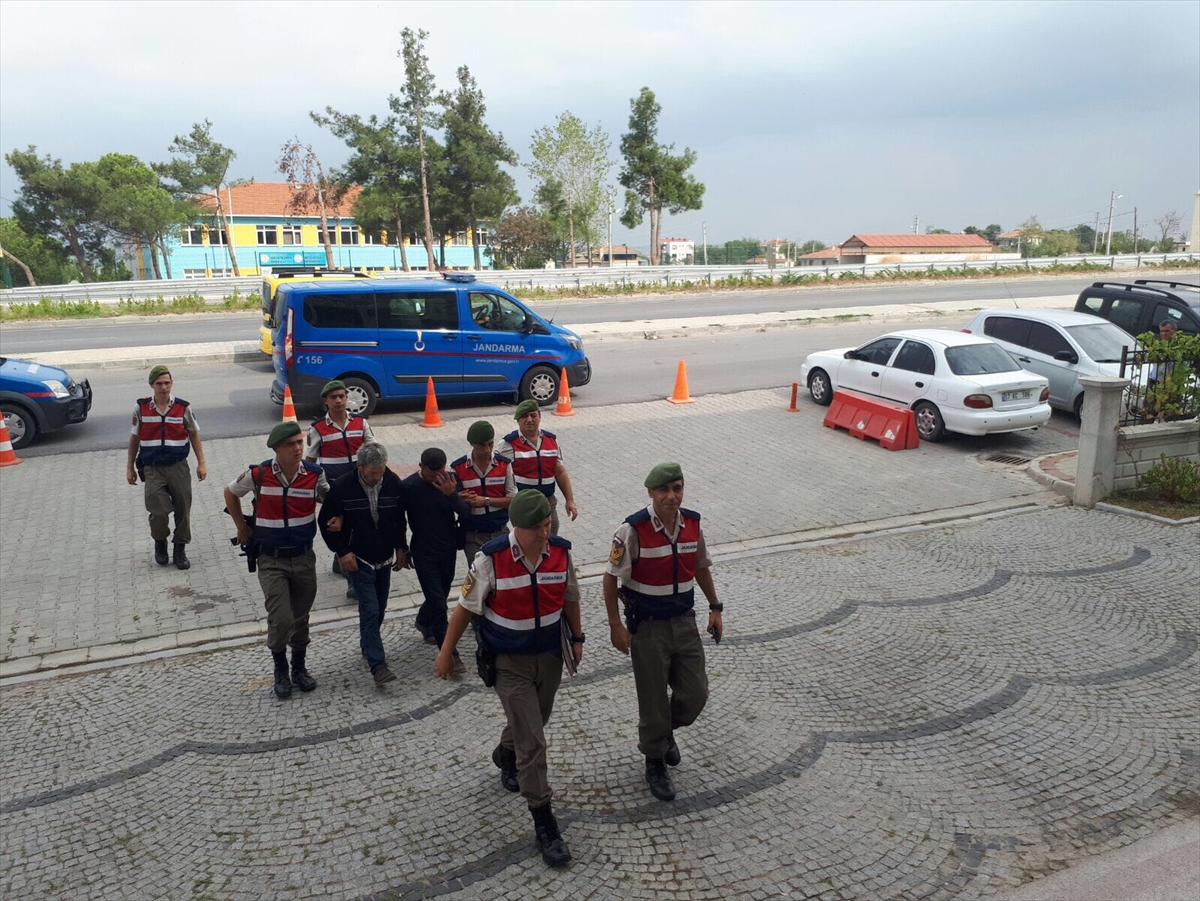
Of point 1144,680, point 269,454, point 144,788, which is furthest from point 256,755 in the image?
point 269,454

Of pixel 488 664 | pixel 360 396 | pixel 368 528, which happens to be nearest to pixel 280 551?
pixel 368 528

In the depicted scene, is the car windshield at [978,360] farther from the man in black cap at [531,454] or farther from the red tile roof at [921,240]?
the red tile roof at [921,240]

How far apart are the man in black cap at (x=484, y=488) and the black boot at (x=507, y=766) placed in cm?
167

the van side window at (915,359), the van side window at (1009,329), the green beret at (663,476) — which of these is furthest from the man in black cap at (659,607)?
the van side window at (1009,329)

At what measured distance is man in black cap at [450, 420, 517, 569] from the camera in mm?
6070

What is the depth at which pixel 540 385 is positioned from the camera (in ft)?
47.7

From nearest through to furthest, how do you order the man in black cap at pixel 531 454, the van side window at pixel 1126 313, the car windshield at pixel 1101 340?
the man in black cap at pixel 531 454
the car windshield at pixel 1101 340
the van side window at pixel 1126 313

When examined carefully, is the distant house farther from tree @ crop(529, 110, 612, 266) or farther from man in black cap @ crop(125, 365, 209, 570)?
man in black cap @ crop(125, 365, 209, 570)

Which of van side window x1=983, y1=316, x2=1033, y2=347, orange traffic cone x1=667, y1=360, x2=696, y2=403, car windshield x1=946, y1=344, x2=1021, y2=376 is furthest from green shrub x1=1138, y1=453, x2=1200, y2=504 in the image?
orange traffic cone x1=667, y1=360, x2=696, y2=403

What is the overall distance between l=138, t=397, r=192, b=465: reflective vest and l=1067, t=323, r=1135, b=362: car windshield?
12.2m

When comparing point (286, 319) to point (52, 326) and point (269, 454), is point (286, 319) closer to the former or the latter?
point (269, 454)

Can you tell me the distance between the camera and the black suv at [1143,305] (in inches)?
590

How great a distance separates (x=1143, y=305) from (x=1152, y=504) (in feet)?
23.5

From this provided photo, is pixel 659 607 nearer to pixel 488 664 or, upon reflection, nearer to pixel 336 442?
pixel 488 664
